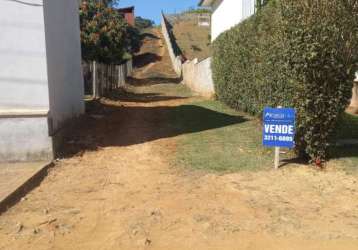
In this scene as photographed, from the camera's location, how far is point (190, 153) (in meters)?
8.13

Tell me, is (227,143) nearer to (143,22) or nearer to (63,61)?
(63,61)

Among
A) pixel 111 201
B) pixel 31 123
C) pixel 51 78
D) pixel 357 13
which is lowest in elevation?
pixel 111 201

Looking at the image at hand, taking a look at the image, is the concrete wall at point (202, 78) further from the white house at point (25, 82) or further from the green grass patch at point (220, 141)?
the white house at point (25, 82)

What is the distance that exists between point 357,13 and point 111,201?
466 cm

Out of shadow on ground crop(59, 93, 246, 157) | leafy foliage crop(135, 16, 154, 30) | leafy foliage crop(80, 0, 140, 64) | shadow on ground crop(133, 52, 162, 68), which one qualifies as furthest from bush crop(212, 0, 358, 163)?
leafy foliage crop(135, 16, 154, 30)

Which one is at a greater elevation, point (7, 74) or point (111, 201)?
point (7, 74)

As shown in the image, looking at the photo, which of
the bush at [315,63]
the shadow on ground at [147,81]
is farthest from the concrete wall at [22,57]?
the shadow on ground at [147,81]

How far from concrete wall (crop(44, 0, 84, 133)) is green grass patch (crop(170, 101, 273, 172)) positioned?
8.09ft

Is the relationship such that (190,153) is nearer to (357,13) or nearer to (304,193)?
(304,193)

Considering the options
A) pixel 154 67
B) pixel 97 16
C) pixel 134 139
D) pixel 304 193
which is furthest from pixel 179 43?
pixel 304 193

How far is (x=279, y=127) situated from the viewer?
7.11 metres

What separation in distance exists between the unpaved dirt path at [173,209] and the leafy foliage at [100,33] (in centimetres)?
1350

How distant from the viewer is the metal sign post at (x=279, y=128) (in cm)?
703

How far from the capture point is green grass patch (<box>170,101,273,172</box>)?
24.4ft
